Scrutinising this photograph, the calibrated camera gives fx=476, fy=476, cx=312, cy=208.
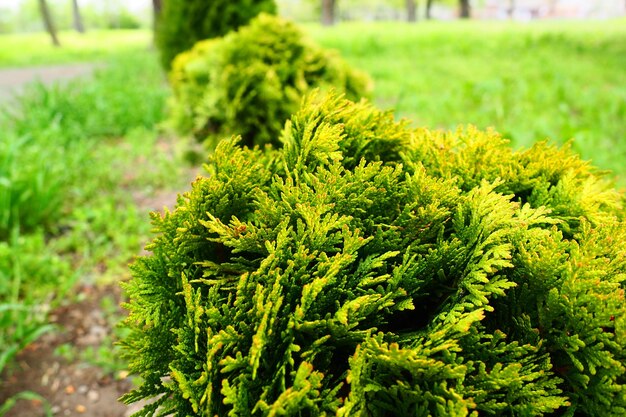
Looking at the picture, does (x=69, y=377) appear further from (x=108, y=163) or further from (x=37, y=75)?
(x=37, y=75)

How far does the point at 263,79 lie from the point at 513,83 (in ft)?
19.7

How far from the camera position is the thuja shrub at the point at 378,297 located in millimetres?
1178

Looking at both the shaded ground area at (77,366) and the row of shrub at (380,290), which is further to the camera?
the shaded ground area at (77,366)

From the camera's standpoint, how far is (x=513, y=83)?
A: 8.23 metres

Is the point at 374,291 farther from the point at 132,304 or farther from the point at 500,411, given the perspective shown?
the point at 132,304

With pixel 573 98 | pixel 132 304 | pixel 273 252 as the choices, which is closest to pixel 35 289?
pixel 132 304

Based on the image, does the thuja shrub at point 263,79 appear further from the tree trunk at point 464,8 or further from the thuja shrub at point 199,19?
the tree trunk at point 464,8

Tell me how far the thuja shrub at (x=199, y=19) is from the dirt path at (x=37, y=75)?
6.03 metres

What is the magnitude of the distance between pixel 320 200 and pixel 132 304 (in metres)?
0.64

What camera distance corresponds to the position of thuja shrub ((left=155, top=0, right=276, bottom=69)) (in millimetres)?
6521

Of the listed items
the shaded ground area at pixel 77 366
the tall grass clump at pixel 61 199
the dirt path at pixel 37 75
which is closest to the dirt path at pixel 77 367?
the shaded ground area at pixel 77 366

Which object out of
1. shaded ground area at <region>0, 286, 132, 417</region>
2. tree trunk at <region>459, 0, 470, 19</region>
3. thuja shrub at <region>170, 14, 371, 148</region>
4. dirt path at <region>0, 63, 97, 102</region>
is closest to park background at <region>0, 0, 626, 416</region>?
shaded ground area at <region>0, 286, 132, 417</region>

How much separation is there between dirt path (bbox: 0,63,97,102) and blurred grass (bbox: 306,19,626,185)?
8.09 metres

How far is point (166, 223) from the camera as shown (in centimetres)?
146
